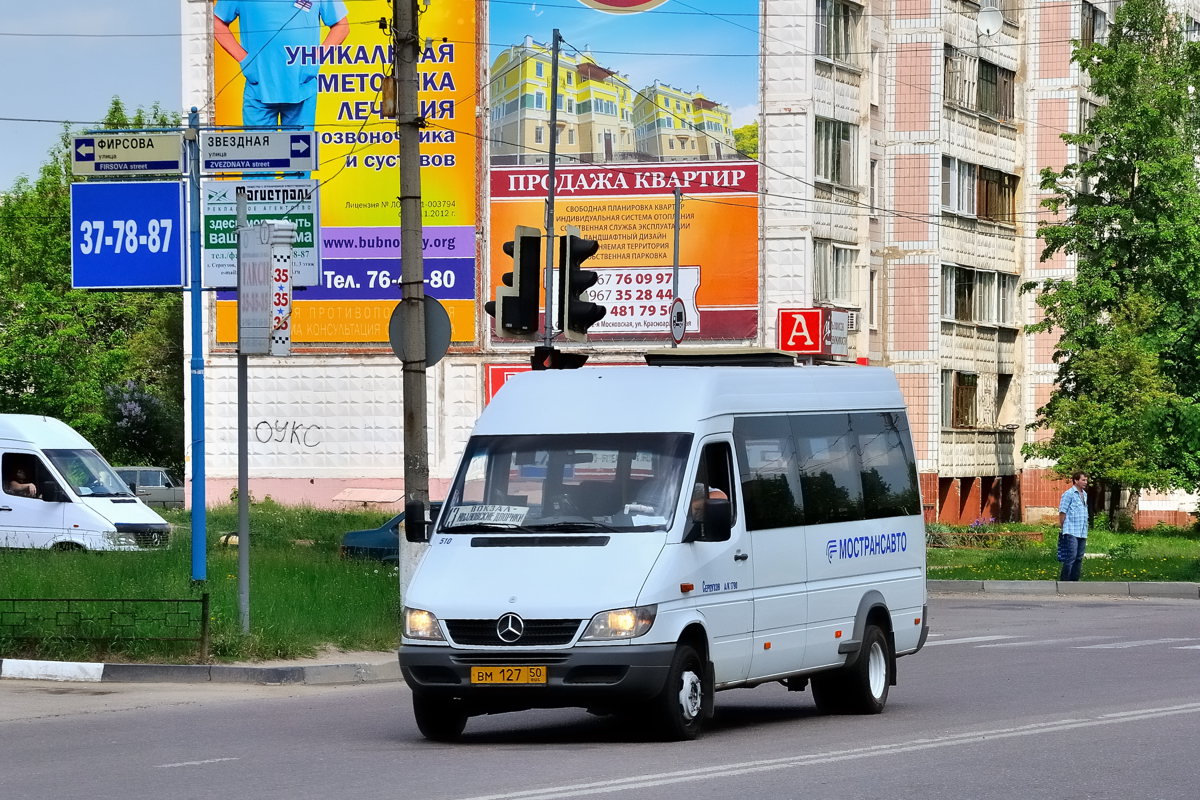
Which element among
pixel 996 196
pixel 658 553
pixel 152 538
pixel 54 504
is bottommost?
pixel 152 538

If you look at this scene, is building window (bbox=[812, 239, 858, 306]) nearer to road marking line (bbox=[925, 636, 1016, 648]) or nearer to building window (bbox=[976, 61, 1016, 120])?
building window (bbox=[976, 61, 1016, 120])

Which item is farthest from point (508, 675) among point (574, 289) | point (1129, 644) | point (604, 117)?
point (604, 117)

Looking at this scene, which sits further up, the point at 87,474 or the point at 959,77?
the point at 959,77

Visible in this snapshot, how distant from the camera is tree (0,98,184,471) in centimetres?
6156

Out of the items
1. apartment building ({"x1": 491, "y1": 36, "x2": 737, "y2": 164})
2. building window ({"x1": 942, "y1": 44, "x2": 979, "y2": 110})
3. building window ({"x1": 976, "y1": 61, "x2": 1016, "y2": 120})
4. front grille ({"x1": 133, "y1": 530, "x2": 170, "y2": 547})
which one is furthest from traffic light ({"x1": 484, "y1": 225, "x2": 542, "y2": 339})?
building window ({"x1": 976, "y1": 61, "x2": 1016, "y2": 120})

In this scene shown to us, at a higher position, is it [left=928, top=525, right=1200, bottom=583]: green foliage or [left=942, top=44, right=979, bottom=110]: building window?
[left=942, top=44, right=979, bottom=110]: building window

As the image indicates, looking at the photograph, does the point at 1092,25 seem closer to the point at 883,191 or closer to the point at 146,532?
the point at 883,191

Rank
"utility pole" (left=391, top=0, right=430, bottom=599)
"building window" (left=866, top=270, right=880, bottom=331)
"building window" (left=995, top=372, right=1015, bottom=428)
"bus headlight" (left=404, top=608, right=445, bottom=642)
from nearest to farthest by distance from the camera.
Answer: "bus headlight" (left=404, top=608, right=445, bottom=642) < "utility pole" (left=391, top=0, right=430, bottom=599) < "building window" (left=866, top=270, right=880, bottom=331) < "building window" (left=995, top=372, right=1015, bottom=428)

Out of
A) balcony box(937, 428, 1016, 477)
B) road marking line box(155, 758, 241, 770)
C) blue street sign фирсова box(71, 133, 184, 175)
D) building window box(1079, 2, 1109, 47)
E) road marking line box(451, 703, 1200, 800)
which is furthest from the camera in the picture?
building window box(1079, 2, 1109, 47)

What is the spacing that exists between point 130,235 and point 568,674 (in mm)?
10675

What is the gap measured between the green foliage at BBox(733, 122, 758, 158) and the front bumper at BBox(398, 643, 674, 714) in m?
36.6

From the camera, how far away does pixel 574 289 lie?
1953 cm

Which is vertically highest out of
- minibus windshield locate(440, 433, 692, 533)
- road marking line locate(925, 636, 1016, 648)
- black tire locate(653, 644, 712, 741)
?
minibus windshield locate(440, 433, 692, 533)

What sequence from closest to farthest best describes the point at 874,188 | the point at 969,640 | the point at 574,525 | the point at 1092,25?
the point at 574,525, the point at 969,640, the point at 874,188, the point at 1092,25
